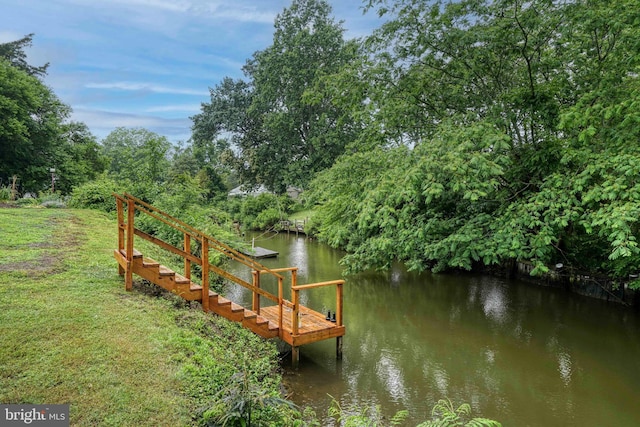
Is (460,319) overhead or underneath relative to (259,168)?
underneath

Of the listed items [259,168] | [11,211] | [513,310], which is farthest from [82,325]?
[259,168]

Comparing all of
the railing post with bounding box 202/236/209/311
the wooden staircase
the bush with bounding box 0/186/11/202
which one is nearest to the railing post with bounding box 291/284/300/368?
the wooden staircase

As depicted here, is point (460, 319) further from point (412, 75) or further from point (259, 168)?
point (259, 168)

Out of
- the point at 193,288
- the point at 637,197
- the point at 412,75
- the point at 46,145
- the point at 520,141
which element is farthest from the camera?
the point at 46,145

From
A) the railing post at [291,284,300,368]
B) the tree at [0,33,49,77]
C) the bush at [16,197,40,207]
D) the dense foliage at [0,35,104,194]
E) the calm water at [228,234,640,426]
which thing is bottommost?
the calm water at [228,234,640,426]

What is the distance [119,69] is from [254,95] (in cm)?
2459

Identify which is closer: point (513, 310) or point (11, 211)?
point (513, 310)

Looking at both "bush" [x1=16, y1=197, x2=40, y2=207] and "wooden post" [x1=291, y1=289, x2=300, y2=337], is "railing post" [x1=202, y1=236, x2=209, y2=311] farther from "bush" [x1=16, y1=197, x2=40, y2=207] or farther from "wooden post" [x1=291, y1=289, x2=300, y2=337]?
"bush" [x1=16, y1=197, x2=40, y2=207]

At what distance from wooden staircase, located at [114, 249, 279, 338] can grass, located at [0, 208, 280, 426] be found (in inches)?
8.0

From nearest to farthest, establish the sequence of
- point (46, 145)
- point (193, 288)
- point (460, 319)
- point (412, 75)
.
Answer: point (193, 288) → point (460, 319) → point (412, 75) → point (46, 145)

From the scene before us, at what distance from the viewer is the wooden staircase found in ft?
20.0

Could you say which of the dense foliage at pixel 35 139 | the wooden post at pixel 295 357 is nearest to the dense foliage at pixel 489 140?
the wooden post at pixel 295 357

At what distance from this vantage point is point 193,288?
6215 mm

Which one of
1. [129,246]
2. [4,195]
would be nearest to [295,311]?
[129,246]
